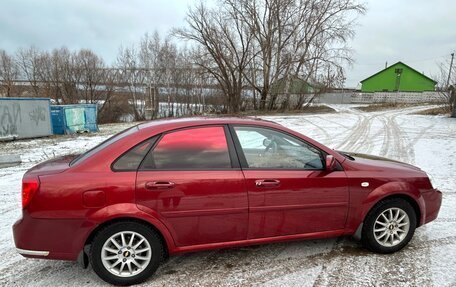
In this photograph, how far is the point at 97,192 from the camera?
2.63 m

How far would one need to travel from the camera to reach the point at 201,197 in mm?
2816

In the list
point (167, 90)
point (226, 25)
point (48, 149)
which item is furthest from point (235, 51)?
point (48, 149)

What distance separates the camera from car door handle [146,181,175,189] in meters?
2.72

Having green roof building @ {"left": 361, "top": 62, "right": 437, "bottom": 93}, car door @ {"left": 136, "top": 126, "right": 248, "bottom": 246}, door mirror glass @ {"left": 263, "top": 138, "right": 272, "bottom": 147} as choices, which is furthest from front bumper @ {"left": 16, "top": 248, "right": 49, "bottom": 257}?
green roof building @ {"left": 361, "top": 62, "right": 437, "bottom": 93}

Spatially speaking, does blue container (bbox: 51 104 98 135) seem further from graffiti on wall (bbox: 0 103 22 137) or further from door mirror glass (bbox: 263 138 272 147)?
door mirror glass (bbox: 263 138 272 147)

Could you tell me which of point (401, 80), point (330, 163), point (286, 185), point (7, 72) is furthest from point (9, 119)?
point (401, 80)

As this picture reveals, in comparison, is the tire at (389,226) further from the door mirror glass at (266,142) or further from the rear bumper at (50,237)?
the rear bumper at (50,237)

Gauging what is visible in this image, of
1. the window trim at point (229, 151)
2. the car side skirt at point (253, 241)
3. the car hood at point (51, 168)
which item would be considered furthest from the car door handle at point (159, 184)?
the car hood at point (51, 168)

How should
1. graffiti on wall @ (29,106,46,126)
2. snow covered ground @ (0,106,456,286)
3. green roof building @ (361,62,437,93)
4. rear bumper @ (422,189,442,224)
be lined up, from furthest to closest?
green roof building @ (361,62,437,93), graffiti on wall @ (29,106,46,126), rear bumper @ (422,189,442,224), snow covered ground @ (0,106,456,286)

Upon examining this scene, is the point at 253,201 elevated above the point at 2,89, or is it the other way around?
the point at 2,89

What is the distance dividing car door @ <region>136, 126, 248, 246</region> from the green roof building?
207 ft

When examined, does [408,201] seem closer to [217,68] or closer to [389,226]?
[389,226]

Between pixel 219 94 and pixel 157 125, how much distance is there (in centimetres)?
3181

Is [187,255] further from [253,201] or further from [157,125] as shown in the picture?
[157,125]
